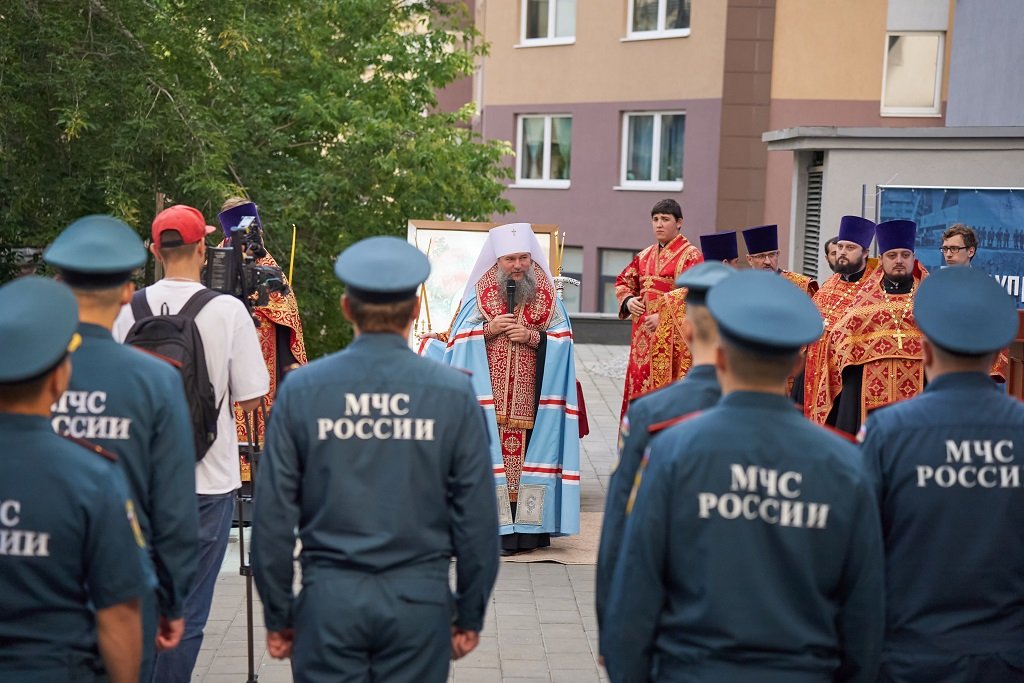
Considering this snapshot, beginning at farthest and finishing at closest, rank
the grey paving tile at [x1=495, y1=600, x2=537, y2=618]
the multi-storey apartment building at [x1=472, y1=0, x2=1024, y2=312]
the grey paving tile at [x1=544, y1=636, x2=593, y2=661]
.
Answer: the multi-storey apartment building at [x1=472, y1=0, x2=1024, y2=312]
the grey paving tile at [x1=495, y1=600, x2=537, y2=618]
the grey paving tile at [x1=544, y1=636, x2=593, y2=661]

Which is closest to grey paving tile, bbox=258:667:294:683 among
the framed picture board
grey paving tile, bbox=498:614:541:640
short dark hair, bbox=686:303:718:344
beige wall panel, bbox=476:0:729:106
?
grey paving tile, bbox=498:614:541:640

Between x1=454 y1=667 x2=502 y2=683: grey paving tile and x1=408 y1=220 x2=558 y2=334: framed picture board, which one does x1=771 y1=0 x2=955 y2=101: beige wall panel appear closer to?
x1=408 y1=220 x2=558 y2=334: framed picture board

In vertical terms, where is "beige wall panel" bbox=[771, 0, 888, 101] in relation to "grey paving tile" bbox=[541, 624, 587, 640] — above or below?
above

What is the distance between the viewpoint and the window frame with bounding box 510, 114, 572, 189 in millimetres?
29609

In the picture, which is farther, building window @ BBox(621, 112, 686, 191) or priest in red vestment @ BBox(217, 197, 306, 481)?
building window @ BBox(621, 112, 686, 191)

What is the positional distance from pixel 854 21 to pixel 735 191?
159 inches

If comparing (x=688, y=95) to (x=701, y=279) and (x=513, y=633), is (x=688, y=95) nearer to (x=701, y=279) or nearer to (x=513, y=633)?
(x=513, y=633)

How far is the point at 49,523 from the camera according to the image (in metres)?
→ 3.22

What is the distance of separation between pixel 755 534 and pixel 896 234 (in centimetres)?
505

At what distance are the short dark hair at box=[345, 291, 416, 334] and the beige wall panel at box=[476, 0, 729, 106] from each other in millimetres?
22279

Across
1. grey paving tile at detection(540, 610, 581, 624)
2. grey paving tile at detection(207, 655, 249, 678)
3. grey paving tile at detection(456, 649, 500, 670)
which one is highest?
grey paving tile at detection(207, 655, 249, 678)

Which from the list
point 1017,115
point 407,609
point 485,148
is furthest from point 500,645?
point 485,148

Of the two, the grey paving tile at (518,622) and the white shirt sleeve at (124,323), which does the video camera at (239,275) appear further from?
the grey paving tile at (518,622)

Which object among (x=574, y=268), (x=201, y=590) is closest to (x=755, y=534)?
(x=201, y=590)
